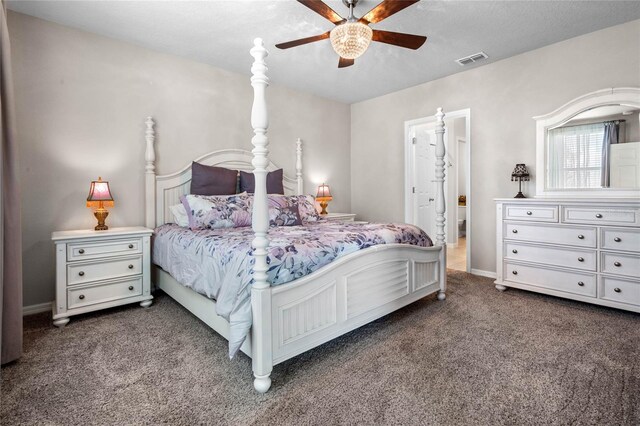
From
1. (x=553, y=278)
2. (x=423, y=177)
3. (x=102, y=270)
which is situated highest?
(x=423, y=177)

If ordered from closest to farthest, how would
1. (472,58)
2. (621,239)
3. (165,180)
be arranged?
(621,239), (165,180), (472,58)

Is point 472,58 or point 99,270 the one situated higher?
point 472,58

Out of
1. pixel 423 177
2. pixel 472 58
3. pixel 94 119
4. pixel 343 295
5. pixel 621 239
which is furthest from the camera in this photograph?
pixel 423 177

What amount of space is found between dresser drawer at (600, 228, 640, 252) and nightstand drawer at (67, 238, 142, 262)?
3903 millimetres

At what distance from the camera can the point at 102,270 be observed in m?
2.53

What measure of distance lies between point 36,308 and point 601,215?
4764mm

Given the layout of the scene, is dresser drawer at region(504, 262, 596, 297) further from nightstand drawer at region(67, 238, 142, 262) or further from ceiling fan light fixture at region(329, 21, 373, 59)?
nightstand drawer at region(67, 238, 142, 262)

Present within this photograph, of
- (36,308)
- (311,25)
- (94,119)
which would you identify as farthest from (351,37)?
(36,308)

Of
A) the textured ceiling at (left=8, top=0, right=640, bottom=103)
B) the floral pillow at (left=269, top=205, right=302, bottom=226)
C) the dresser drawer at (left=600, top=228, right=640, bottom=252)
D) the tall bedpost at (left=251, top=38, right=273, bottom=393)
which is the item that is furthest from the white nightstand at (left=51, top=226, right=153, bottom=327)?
the dresser drawer at (left=600, top=228, right=640, bottom=252)

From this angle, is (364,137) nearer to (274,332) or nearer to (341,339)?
(341,339)

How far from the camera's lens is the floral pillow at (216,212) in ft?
8.96

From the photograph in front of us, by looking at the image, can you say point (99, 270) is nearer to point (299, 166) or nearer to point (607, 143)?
point (299, 166)

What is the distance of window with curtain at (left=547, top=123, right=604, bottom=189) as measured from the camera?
2.94m

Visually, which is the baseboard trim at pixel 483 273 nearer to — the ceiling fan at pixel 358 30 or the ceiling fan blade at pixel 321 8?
the ceiling fan at pixel 358 30
